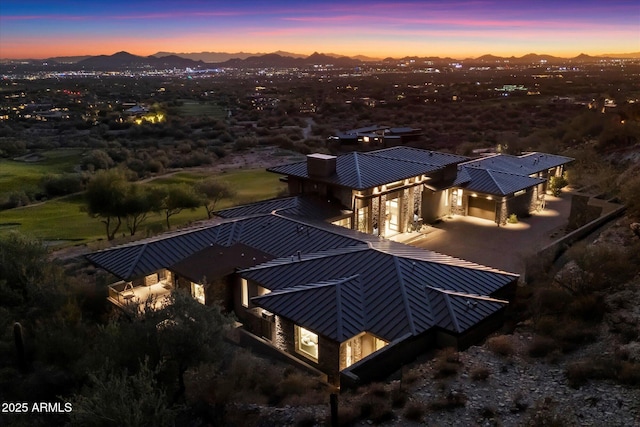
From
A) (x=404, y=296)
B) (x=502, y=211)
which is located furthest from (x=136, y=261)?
(x=502, y=211)

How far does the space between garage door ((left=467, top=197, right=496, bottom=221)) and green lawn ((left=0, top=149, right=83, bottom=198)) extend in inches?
1396

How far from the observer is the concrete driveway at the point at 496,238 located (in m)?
25.0

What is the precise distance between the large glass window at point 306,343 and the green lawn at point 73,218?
17.0 meters

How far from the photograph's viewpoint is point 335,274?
17828 mm

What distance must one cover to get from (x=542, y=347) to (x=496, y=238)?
46.7 ft

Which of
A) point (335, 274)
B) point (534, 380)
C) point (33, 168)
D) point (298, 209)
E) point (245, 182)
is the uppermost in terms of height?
point (298, 209)

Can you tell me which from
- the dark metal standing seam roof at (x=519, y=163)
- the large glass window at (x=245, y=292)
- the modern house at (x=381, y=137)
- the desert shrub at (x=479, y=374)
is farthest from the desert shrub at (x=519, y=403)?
the modern house at (x=381, y=137)

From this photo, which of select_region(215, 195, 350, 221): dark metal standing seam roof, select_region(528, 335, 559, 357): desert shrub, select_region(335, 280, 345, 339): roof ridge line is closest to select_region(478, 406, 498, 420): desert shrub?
select_region(528, 335, 559, 357): desert shrub

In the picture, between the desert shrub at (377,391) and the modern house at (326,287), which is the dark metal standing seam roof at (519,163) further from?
the desert shrub at (377,391)

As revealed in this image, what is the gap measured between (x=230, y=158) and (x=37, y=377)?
5116cm

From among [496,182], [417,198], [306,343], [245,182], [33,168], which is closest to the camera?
[306,343]

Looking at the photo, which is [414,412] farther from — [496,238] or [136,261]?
[496,238]

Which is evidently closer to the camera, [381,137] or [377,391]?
[377,391]

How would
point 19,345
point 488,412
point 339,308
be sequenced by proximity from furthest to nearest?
1. point 339,308
2. point 19,345
3. point 488,412
